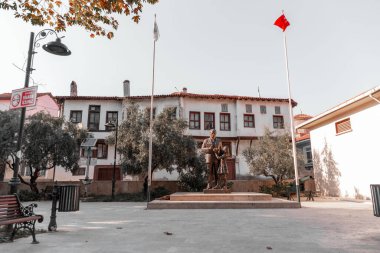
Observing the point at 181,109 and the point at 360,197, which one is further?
the point at 181,109

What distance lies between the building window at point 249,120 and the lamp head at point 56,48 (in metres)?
20.9

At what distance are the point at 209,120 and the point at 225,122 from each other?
1730mm

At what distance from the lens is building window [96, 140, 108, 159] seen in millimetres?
24795

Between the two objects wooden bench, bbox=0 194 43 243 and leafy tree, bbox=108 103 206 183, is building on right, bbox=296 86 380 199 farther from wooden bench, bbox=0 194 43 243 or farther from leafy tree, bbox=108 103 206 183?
wooden bench, bbox=0 194 43 243

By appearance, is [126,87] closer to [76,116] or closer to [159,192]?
[76,116]

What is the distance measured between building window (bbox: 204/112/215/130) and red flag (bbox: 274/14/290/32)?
43.8ft

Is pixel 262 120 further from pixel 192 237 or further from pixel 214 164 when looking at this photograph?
pixel 192 237

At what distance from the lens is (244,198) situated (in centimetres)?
1165

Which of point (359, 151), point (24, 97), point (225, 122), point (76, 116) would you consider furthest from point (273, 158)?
point (76, 116)

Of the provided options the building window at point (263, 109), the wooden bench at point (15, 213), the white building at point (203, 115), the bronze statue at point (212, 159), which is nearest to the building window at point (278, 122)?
the white building at point (203, 115)

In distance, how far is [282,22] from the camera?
44.8 feet

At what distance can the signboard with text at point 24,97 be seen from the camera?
6207 mm

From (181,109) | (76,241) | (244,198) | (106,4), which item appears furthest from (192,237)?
(181,109)

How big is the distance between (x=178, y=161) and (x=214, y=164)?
18.8 ft
